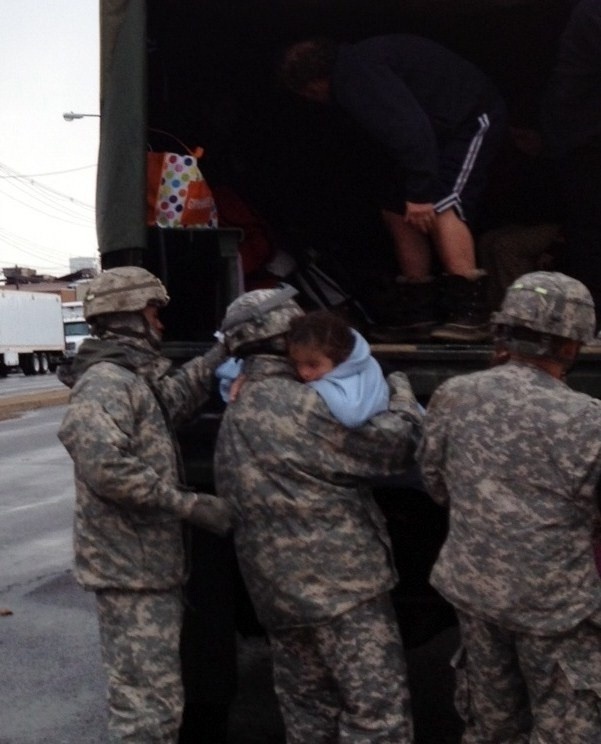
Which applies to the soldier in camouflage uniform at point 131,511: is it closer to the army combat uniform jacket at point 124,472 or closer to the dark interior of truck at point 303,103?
the army combat uniform jacket at point 124,472

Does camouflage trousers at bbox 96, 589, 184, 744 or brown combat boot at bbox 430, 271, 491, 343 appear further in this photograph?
brown combat boot at bbox 430, 271, 491, 343

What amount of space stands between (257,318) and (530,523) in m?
1.13

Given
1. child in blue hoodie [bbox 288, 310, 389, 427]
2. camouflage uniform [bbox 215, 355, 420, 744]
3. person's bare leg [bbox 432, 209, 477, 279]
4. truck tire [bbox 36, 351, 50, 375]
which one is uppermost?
person's bare leg [bbox 432, 209, 477, 279]

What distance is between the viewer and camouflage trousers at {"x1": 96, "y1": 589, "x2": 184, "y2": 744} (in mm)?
4238

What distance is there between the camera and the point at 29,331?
50.0 metres

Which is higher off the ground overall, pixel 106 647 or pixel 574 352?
pixel 574 352

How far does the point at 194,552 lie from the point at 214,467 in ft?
1.26

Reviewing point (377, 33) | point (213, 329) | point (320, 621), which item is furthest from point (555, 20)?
point (320, 621)

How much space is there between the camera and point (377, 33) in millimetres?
6426

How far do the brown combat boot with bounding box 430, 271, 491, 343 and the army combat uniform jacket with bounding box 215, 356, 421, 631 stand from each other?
2.49 feet

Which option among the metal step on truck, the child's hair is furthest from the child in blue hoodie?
the metal step on truck

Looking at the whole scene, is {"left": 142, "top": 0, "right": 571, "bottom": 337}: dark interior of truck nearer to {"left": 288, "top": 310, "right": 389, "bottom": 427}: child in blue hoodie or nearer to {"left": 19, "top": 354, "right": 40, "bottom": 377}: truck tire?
{"left": 288, "top": 310, "right": 389, "bottom": 427}: child in blue hoodie

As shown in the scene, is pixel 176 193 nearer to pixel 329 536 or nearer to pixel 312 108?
pixel 312 108

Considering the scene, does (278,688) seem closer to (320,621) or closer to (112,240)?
(320,621)
